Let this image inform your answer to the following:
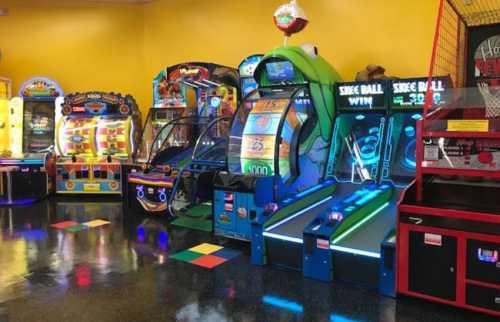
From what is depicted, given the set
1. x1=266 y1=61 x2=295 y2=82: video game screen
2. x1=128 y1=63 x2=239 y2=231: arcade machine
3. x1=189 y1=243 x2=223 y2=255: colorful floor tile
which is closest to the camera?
x1=189 y1=243 x2=223 y2=255: colorful floor tile

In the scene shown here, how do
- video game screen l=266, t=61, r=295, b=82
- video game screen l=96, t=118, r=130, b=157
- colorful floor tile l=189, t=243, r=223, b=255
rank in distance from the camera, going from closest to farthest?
colorful floor tile l=189, t=243, r=223, b=255 < video game screen l=266, t=61, r=295, b=82 < video game screen l=96, t=118, r=130, b=157

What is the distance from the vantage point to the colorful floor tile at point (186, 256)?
169 inches

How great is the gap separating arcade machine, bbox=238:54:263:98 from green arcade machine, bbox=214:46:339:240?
113cm

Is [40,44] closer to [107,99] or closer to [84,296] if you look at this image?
[107,99]

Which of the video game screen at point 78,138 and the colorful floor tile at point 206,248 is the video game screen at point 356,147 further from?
the video game screen at point 78,138

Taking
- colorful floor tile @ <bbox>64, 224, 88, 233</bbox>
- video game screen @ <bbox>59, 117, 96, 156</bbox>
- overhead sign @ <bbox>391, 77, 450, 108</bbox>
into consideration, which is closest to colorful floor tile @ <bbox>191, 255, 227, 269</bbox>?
colorful floor tile @ <bbox>64, 224, 88, 233</bbox>

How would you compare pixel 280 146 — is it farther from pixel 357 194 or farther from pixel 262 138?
pixel 357 194

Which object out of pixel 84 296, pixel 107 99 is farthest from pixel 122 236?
pixel 107 99

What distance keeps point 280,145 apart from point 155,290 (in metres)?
1.97

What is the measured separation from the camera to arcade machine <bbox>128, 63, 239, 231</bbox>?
554 cm

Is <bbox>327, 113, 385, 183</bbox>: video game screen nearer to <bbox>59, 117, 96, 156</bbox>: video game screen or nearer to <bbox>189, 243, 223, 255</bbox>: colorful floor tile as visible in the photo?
<bbox>189, 243, 223, 255</bbox>: colorful floor tile

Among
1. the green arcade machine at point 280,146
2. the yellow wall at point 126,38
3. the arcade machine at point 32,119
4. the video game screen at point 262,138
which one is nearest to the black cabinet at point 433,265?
the green arcade machine at point 280,146

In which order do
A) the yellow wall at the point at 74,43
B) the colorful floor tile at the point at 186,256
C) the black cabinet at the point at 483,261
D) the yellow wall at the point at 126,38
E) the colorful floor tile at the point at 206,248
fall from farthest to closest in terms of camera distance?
the yellow wall at the point at 74,43
the yellow wall at the point at 126,38
the colorful floor tile at the point at 206,248
the colorful floor tile at the point at 186,256
the black cabinet at the point at 483,261

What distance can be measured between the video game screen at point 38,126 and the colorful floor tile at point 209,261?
15.9 feet
